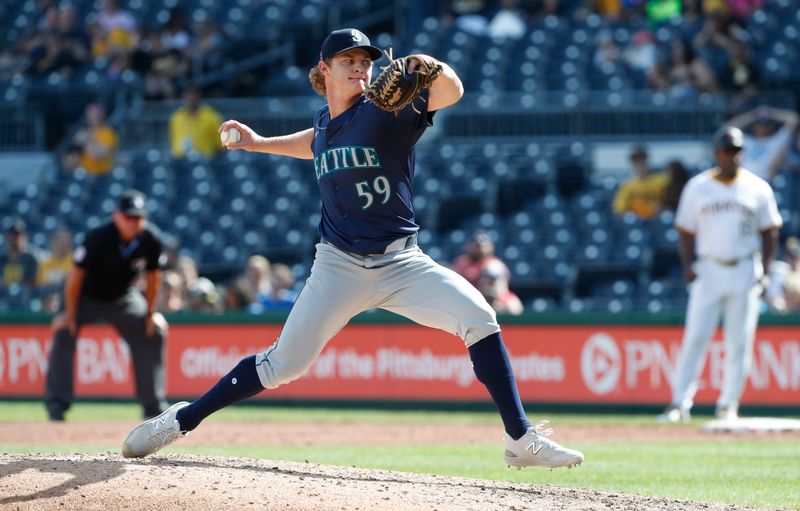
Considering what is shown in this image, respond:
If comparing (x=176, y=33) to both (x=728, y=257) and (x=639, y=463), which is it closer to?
(x=728, y=257)

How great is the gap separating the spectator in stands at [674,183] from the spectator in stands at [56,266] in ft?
23.1

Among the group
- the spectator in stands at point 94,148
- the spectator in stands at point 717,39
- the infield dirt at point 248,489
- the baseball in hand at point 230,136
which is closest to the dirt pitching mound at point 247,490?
the infield dirt at point 248,489

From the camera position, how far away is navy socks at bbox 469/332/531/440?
639cm

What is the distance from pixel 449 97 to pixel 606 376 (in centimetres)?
790

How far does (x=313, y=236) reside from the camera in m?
17.7

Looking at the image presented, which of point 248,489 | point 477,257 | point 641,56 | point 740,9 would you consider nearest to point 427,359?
point 477,257

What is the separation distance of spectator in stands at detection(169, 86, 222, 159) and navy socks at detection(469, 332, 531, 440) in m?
13.2

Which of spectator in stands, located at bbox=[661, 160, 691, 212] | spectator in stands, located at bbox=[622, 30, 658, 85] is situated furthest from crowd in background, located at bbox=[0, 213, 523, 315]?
spectator in stands, located at bbox=[622, 30, 658, 85]

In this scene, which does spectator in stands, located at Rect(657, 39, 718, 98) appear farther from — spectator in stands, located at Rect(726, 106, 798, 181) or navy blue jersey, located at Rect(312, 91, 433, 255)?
navy blue jersey, located at Rect(312, 91, 433, 255)

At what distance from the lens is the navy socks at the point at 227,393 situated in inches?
255

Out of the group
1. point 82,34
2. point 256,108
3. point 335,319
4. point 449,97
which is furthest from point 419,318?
point 82,34

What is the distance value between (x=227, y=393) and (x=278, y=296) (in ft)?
28.4

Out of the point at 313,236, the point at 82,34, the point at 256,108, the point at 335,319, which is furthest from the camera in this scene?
the point at 82,34

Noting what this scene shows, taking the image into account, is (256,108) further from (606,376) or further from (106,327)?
(606,376)
